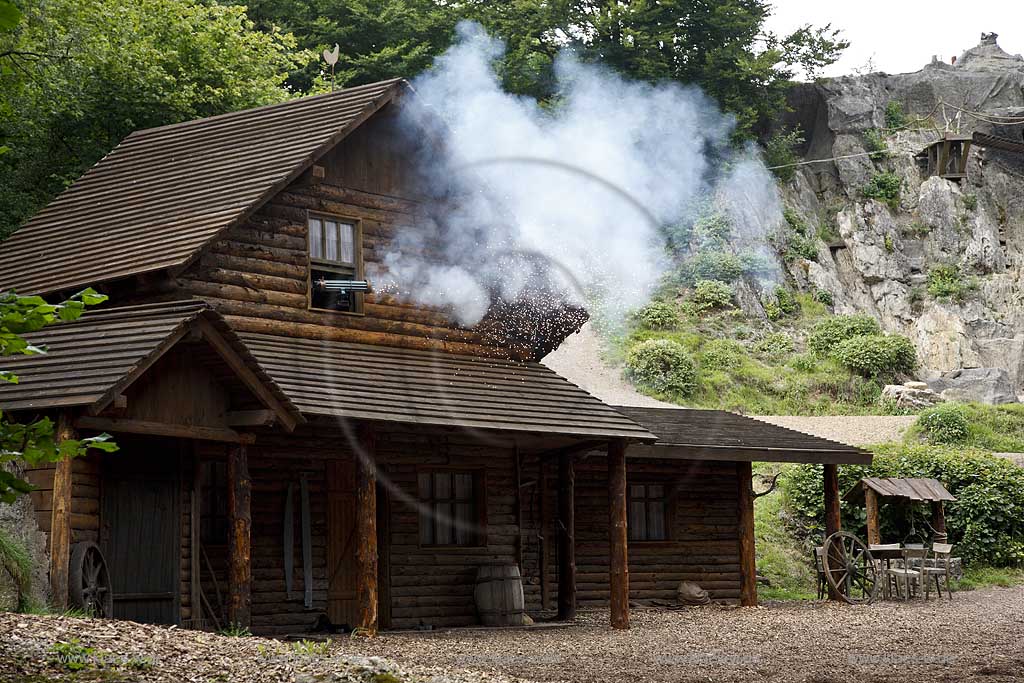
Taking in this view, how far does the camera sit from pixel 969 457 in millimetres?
27188

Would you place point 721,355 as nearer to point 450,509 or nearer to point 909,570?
point 909,570

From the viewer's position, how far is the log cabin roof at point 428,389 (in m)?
15.3

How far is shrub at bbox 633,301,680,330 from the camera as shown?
41062 mm

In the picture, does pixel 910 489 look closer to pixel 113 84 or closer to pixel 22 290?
pixel 22 290

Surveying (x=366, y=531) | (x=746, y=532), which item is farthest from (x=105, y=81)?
(x=746, y=532)

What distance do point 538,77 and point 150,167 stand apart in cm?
1615

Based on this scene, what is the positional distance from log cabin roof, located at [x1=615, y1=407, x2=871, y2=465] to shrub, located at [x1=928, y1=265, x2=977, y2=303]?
24477 mm

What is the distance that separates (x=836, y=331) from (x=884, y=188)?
11.2 meters

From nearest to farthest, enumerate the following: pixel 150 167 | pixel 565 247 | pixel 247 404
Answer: pixel 247 404 < pixel 150 167 < pixel 565 247

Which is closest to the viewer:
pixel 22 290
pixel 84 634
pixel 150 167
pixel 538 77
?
pixel 84 634

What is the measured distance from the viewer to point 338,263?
17656 mm

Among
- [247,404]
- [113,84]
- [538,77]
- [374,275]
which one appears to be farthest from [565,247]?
[538,77]

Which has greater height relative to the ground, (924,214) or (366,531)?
(924,214)

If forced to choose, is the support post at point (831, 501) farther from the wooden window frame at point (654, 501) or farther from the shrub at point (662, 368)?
the shrub at point (662, 368)
